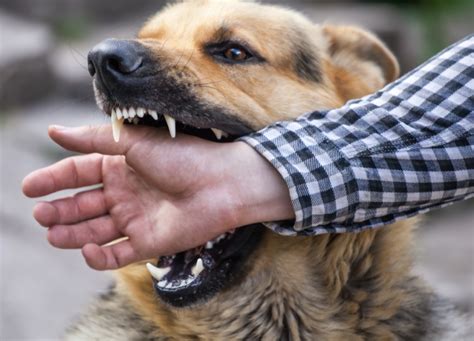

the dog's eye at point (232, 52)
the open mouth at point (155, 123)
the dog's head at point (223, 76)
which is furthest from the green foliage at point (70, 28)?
the open mouth at point (155, 123)

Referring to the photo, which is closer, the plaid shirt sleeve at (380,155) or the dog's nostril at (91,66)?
the plaid shirt sleeve at (380,155)

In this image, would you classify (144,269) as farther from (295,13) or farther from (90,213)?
(295,13)

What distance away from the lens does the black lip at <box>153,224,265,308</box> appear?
10.5ft

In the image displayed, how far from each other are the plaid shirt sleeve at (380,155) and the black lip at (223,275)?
0.36m

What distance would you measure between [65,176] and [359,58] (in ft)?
5.38

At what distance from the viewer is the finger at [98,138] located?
3.08 m

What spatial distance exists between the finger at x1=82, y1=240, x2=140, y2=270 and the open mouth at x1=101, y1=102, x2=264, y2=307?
0.36 feet

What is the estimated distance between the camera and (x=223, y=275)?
130 inches

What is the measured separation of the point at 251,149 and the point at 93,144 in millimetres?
645

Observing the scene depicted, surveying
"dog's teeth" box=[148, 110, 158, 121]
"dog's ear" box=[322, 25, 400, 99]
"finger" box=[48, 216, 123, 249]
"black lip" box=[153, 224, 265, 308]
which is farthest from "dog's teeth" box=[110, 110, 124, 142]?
"dog's ear" box=[322, 25, 400, 99]

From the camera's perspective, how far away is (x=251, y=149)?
300 centimetres

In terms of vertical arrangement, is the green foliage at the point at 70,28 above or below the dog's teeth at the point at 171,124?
above

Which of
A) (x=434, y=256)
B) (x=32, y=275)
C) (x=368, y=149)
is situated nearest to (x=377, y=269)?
(x=368, y=149)

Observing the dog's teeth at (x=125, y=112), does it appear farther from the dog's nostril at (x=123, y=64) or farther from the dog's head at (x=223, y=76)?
the dog's nostril at (x=123, y=64)
